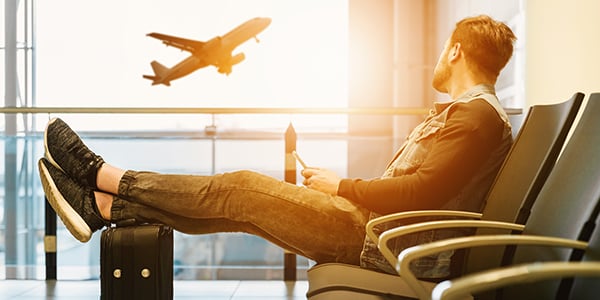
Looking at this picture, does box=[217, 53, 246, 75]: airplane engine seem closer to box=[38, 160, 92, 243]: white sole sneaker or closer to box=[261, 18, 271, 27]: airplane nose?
box=[261, 18, 271, 27]: airplane nose

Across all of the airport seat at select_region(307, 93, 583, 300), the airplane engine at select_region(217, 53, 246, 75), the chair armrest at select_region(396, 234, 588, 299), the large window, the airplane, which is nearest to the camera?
the chair armrest at select_region(396, 234, 588, 299)

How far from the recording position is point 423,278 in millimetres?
1635

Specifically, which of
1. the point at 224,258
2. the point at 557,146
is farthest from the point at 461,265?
the point at 224,258

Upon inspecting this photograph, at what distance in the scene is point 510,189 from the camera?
1594 millimetres

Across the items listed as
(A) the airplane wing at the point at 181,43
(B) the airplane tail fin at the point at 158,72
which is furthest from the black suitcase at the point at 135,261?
(B) the airplane tail fin at the point at 158,72

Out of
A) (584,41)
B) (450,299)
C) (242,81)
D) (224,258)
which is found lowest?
(224,258)

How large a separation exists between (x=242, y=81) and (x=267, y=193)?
7121mm

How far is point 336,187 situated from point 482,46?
0.62m

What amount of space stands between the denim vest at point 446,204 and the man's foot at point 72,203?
32.6 inches

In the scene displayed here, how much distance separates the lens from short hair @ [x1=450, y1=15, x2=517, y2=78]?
1861 millimetres

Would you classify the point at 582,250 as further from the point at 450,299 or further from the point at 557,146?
the point at 450,299

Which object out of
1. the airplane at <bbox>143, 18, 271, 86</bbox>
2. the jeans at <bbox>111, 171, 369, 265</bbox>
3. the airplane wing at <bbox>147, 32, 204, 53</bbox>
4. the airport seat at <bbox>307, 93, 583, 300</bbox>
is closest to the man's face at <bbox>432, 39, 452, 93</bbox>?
the airport seat at <bbox>307, 93, 583, 300</bbox>

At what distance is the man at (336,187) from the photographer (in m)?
1.67

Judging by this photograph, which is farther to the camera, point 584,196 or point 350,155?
point 350,155
